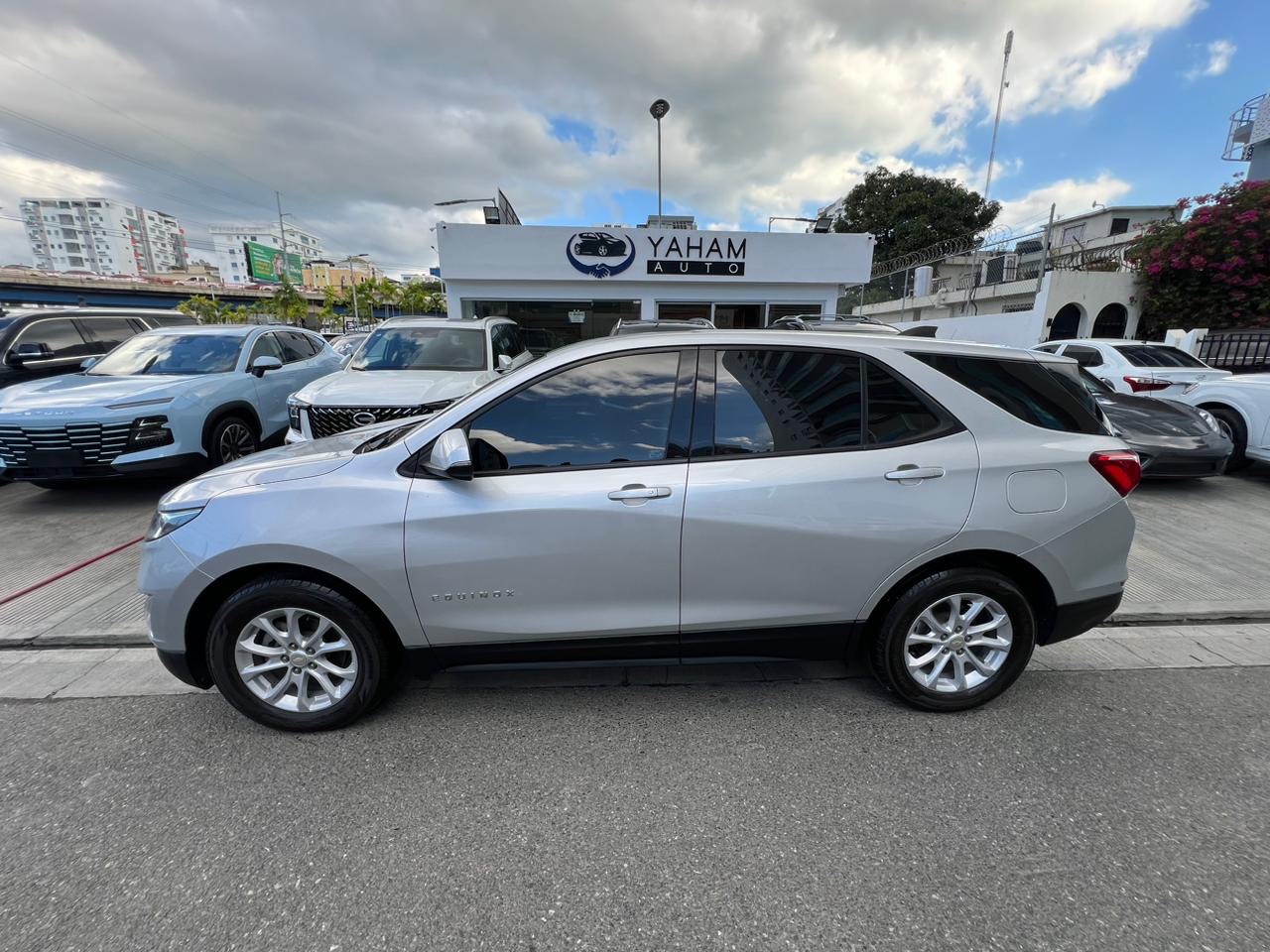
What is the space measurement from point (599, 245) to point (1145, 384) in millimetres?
9965

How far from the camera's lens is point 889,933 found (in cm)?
170

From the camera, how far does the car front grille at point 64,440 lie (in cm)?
489

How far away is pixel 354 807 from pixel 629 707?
1.22 m

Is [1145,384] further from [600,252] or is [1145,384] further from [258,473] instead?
[258,473]

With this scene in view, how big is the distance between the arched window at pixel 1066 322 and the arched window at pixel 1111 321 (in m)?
0.45

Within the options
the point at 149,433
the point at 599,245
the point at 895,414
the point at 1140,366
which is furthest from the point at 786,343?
the point at 599,245

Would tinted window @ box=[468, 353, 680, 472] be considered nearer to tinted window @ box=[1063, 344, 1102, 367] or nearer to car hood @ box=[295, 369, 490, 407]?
car hood @ box=[295, 369, 490, 407]

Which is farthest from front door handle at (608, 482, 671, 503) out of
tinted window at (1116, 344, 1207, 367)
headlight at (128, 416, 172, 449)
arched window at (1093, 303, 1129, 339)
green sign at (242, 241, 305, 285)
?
green sign at (242, 241, 305, 285)

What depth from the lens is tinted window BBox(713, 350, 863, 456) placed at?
7.99 feet

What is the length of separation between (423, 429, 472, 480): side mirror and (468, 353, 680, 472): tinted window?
12cm

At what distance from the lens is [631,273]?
1264 centimetres

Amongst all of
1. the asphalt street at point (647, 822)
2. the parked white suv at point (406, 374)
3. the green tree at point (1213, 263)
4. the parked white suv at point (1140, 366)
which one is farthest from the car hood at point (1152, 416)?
the green tree at point (1213, 263)

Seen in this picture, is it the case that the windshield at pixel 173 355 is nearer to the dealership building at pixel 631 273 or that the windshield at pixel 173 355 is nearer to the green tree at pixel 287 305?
the dealership building at pixel 631 273

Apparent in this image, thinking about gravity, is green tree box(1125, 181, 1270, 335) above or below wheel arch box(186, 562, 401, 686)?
above
